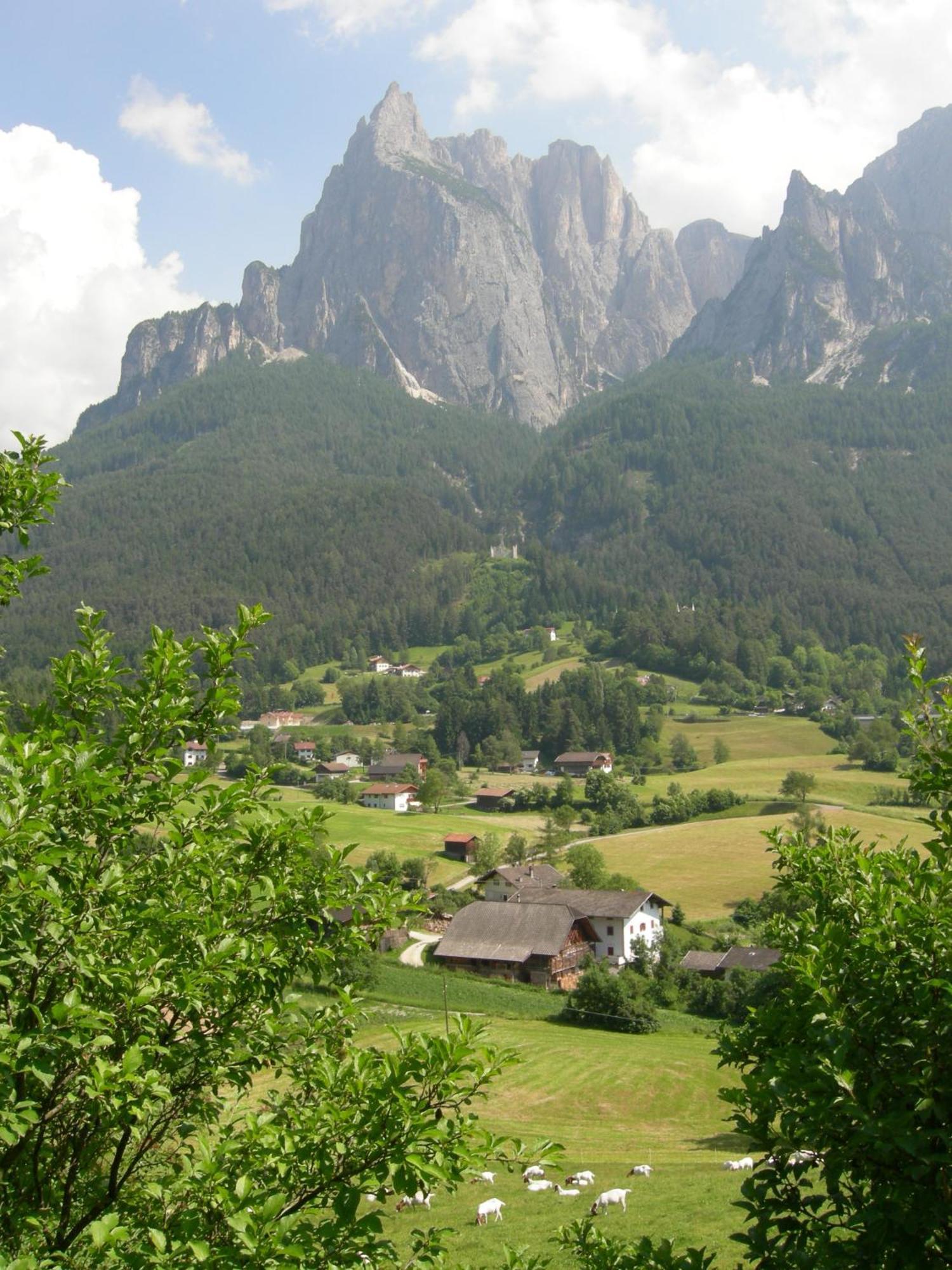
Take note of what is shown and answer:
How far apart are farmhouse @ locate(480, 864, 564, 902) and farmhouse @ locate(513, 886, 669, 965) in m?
6.21

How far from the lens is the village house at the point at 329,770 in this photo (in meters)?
128

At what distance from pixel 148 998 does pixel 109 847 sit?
1075mm

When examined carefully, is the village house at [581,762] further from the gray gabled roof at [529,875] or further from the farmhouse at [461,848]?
the gray gabled roof at [529,875]

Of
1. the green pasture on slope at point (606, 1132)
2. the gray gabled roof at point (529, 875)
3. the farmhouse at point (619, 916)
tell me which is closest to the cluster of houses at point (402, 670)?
the gray gabled roof at point (529, 875)

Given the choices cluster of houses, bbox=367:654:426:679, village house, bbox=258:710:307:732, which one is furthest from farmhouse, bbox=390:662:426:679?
village house, bbox=258:710:307:732

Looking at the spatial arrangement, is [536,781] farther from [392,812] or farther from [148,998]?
[148,998]

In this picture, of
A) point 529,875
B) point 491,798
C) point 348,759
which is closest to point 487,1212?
point 529,875

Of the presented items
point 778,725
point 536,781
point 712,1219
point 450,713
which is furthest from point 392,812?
point 712,1219

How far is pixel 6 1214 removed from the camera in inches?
208

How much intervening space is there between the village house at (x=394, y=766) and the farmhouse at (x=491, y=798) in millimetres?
10749

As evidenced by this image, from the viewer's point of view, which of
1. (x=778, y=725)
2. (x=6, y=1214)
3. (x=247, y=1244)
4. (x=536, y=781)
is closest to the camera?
(x=247, y=1244)

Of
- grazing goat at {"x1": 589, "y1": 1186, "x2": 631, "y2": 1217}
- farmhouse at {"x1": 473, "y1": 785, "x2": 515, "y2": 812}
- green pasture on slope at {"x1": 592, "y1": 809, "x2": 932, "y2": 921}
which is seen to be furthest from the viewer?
farmhouse at {"x1": 473, "y1": 785, "x2": 515, "y2": 812}

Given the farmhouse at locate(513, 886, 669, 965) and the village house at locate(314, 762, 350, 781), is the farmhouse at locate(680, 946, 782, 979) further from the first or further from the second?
the village house at locate(314, 762, 350, 781)

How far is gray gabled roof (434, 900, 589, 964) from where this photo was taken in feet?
201
